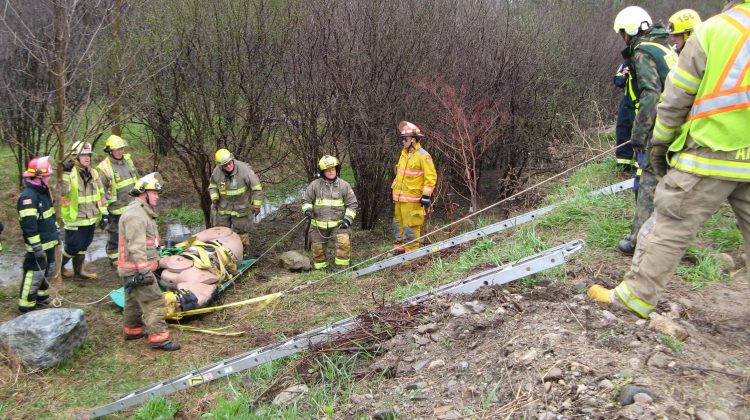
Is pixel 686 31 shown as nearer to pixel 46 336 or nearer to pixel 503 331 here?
pixel 503 331

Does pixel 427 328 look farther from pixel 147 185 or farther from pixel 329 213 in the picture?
pixel 329 213

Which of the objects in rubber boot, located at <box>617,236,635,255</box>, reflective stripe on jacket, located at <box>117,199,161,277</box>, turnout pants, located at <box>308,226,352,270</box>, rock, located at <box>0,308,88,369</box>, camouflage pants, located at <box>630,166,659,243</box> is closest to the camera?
camouflage pants, located at <box>630,166,659,243</box>

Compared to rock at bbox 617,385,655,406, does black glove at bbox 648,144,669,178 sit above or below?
above

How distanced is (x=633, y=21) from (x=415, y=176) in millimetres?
3873

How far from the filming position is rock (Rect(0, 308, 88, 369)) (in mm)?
5129

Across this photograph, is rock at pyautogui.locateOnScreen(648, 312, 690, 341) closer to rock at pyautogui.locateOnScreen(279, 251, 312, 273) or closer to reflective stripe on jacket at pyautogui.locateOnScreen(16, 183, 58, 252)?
rock at pyautogui.locateOnScreen(279, 251, 312, 273)

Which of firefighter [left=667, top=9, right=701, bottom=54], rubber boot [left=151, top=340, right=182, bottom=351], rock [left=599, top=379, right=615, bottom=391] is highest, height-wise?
firefighter [left=667, top=9, right=701, bottom=54]

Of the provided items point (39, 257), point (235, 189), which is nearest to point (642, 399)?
point (39, 257)

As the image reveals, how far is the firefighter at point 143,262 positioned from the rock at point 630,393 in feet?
15.3

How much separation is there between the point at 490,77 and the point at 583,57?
500 cm

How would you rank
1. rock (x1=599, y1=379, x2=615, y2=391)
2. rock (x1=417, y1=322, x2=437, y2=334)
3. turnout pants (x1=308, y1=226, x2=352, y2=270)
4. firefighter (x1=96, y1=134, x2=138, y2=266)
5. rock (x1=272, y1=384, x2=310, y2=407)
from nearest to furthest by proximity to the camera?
rock (x1=599, y1=379, x2=615, y2=391) → rock (x1=272, y1=384, x2=310, y2=407) → rock (x1=417, y1=322, x2=437, y2=334) → turnout pants (x1=308, y1=226, x2=352, y2=270) → firefighter (x1=96, y1=134, x2=138, y2=266)

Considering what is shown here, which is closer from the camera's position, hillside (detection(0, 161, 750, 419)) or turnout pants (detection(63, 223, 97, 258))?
hillside (detection(0, 161, 750, 419))

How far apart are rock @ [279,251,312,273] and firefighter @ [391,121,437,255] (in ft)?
4.57

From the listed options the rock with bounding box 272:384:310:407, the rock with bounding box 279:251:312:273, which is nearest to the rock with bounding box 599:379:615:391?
the rock with bounding box 272:384:310:407
